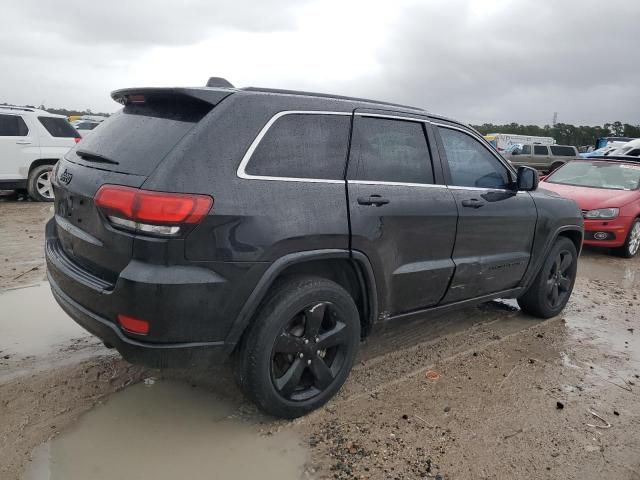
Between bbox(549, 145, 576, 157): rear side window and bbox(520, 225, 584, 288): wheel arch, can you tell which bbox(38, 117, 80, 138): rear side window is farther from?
bbox(549, 145, 576, 157): rear side window

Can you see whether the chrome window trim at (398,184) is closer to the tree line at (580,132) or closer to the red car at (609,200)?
the red car at (609,200)

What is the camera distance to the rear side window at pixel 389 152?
10.6ft

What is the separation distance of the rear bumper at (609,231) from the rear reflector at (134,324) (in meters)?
7.11

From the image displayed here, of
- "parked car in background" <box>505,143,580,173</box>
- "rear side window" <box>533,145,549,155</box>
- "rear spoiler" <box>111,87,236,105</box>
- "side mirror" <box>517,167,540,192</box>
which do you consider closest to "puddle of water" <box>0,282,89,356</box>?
"rear spoiler" <box>111,87,236,105</box>

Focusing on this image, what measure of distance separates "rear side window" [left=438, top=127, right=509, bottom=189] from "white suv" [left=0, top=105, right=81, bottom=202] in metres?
8.64

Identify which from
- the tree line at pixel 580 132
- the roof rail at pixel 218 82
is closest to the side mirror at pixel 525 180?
the roof rail at pixel 218 82

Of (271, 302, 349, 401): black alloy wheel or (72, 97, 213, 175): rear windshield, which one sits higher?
(72, 97, 213, 175): rear windshield

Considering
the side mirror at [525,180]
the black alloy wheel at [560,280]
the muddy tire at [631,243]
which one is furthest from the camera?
the muddy tire at [631,243]

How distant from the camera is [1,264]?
19.2 ft

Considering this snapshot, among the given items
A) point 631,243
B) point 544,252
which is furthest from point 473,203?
point 631,243

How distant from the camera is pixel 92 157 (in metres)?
2.97

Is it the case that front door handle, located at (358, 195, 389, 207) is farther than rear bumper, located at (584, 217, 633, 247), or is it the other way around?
rear bumper, located at (584, 217, 633, 247)

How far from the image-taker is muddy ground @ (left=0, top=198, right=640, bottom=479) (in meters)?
2.68

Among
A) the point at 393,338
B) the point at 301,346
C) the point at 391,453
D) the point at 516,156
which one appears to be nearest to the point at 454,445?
the point at 391,453
